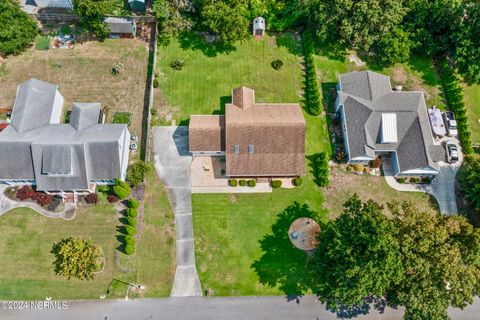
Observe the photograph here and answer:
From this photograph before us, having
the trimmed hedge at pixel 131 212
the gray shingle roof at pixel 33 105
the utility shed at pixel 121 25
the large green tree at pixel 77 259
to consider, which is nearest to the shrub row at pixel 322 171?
the trimmed hedge at pixel 131 212

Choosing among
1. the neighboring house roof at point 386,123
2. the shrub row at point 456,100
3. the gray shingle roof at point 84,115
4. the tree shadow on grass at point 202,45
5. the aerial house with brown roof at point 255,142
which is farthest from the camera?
the tree shadow on grass at point 202,45

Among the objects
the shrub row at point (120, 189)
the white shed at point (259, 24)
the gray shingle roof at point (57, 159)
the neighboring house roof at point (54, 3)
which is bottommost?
the shrub row at point (120, 189)

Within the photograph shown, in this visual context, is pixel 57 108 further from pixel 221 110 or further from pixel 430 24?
pixel 430 24

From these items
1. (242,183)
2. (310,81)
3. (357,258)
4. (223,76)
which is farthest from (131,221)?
(310,81)

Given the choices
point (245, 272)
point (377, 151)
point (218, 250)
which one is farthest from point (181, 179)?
point (377, 151)

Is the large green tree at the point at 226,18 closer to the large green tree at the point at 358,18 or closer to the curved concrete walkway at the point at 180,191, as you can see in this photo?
the large green tree at the point at 358,18

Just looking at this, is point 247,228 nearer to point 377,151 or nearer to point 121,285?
point 121,285
